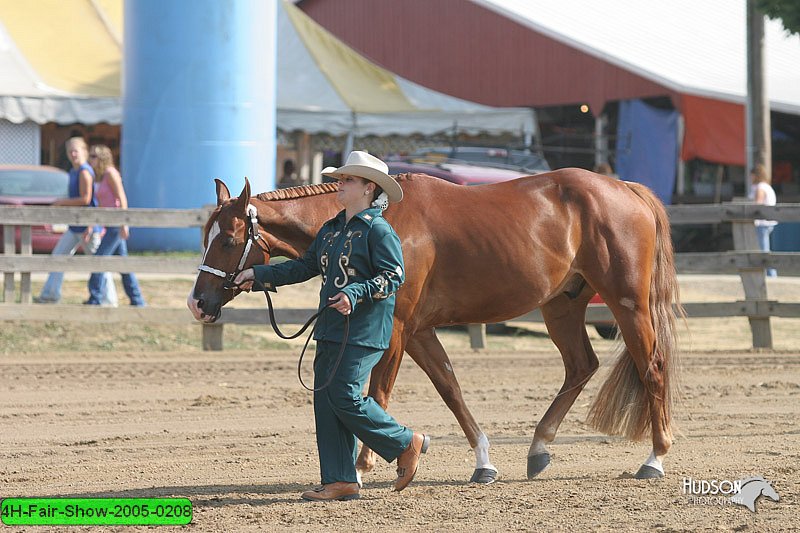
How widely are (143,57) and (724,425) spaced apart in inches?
503

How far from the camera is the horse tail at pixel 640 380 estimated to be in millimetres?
6309

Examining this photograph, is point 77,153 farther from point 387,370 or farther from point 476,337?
Answer: point 387,370

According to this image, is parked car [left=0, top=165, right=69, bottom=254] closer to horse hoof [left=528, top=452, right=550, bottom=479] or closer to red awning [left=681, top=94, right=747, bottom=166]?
horse hoof [left=528, top=452, right=550, bottom=479]

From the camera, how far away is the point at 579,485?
19.3 feet

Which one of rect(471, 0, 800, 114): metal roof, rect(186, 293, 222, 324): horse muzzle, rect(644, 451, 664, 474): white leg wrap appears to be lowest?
rect(644, 451, 664, 474): white leg wrap

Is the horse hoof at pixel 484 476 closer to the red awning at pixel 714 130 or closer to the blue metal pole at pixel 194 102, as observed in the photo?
the blue metal pole at pixel 194 102

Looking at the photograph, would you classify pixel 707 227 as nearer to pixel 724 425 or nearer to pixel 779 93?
pixel 779 93

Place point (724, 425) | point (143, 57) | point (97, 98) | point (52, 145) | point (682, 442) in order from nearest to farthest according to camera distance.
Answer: point (682, 442)
point (724, 425)
point (143, 57)
point (97, 98)
point (52, 145)

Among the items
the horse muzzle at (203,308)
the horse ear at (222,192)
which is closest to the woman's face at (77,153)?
the horse ear at (222,192)

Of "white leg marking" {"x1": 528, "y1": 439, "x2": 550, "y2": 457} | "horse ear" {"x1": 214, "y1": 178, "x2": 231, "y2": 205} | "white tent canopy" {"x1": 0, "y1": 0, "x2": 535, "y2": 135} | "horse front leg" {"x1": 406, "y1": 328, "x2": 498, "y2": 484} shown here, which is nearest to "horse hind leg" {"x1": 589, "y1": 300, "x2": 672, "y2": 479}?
"white leg marking" {"x1": 528, "y1": 439, "x2": 550, "y2": 457}

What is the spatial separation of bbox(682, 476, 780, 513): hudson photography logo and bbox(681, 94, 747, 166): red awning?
18.0 m

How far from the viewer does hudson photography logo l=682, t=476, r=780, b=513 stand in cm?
545

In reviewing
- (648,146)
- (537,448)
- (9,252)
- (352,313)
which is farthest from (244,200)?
(648,146)

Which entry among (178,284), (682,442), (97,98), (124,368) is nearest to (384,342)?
(682,442)
